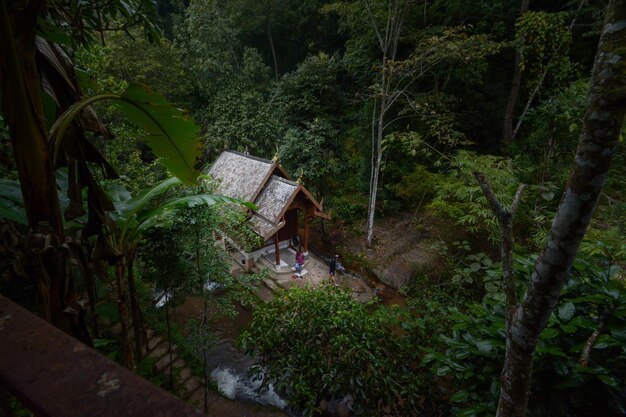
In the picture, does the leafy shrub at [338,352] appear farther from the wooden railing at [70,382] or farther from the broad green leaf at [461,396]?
the wooden railing at [70,382]

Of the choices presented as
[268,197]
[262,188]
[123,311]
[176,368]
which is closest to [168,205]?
[123,311]

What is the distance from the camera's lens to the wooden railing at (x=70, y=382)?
0.49m

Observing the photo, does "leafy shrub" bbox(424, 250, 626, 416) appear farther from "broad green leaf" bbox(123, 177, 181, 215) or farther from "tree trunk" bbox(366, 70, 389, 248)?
"tree trunk" bbox(366, 70, 389, 248)

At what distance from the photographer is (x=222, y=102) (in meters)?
15.1

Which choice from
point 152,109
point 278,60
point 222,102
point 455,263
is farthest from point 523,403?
point 278,60

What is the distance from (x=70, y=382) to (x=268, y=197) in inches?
383

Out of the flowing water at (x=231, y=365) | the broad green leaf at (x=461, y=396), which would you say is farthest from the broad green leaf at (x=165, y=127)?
the flowing water at (x=231, y=365)

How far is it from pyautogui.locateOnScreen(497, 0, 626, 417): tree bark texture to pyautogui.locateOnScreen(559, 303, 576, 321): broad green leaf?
87 centimetres

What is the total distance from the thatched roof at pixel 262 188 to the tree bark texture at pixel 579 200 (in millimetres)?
7549

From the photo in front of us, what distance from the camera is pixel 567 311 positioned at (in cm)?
244

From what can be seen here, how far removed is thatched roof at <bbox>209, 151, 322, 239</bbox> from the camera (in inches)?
374

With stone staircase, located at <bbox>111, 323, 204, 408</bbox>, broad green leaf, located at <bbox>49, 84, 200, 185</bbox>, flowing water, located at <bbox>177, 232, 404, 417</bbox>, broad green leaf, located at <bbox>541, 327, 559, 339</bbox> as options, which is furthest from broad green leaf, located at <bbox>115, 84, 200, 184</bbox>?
stone staircase, located at <bbox>111, 323, 204, 408</bbox>

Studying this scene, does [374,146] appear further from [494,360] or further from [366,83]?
[494,360]

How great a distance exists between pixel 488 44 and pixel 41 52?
9.37m
